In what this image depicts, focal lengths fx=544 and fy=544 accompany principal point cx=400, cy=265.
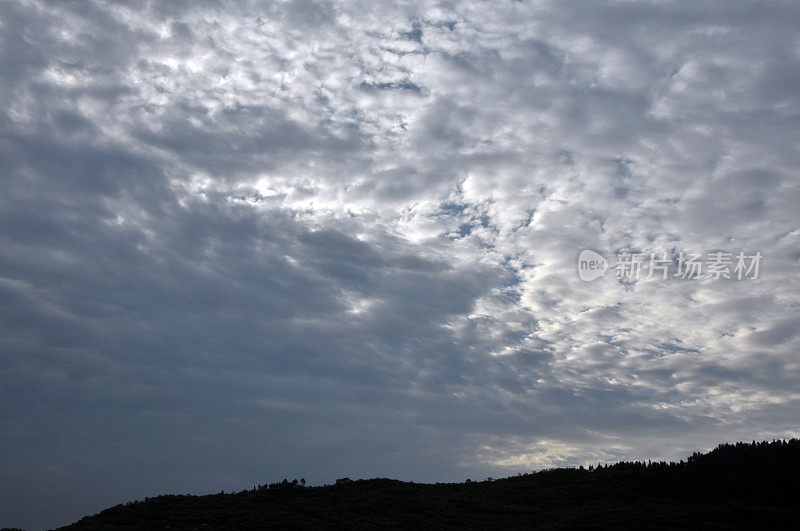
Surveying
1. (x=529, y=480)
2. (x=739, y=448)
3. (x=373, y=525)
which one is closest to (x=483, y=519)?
(x=373, y=525)

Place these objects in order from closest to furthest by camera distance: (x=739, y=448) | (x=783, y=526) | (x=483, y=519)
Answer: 1. (x=783, y=526)
2. (x=483, y=519)
3. (x=739, y=448)

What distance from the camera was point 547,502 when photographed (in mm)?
36750

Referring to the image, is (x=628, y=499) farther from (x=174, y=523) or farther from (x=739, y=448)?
(x=174, y=523)

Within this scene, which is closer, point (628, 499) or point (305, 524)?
point (305, 524)

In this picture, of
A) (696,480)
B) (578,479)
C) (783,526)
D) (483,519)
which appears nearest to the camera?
(783,526)

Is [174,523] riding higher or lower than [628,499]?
lower

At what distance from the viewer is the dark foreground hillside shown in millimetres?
30062

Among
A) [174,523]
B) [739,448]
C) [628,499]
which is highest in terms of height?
[739,448]

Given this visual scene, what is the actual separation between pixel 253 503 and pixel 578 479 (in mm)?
23779

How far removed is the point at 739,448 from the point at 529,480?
1710 cm

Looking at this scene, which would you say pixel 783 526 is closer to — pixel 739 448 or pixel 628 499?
pixel 628 499

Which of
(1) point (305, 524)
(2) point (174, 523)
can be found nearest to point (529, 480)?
(1) point (305, 524)

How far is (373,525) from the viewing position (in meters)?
31.0

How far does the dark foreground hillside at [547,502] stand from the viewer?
1184 inches
